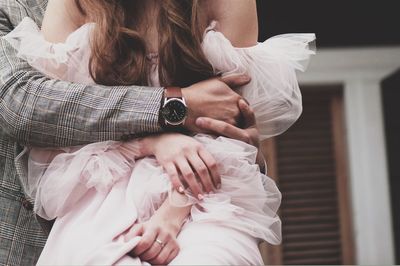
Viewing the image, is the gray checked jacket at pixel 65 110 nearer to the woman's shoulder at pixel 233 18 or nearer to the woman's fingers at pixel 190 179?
the woman's fingers at pixel 190 179

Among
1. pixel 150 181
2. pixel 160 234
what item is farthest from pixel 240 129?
pixel 160 234

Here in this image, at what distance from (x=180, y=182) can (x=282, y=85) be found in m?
0.42

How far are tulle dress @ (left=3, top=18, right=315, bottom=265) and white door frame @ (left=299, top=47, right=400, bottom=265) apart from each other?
13.6 ft

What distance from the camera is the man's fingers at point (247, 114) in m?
1.93

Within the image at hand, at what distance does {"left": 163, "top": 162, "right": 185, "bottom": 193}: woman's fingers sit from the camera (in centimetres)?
175

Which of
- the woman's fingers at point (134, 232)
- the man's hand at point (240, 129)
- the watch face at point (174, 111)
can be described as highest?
the watch face at point (174, 111)

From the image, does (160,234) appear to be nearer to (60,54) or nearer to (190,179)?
(190,179)

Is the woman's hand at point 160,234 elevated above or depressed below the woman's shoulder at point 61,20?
below

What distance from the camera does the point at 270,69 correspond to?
198cm

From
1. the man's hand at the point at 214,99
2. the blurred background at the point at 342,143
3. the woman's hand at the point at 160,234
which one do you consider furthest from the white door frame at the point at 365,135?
the woman's hand at the point at 160,234

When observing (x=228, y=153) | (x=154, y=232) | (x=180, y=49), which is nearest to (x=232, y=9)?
(x=180, y=49)

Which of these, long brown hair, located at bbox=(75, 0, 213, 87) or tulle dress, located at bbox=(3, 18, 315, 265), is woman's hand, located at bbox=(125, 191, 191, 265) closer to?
tulle dress, located at bbox=(3, 18, 315, 265)

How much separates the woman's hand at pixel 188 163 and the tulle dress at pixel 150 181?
0.02m

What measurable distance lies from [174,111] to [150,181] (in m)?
0.18
